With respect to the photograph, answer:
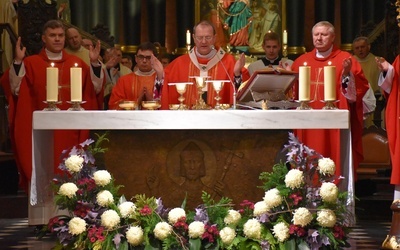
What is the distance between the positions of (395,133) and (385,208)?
224cm

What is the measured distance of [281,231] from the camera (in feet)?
24.5

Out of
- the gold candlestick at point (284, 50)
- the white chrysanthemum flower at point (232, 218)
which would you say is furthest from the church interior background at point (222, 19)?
the white chrysanthemum flower at point (232, 218)

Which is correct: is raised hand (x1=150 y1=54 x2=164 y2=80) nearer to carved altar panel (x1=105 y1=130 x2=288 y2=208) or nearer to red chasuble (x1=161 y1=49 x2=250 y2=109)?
red chasuble (x1=161 y1=49 x2=250 y2=109)

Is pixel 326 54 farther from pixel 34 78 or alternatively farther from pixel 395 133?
pixel 34 78

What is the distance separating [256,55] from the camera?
1800 cm

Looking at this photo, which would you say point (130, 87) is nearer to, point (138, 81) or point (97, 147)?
point (138, 81)

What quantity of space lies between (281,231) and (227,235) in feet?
1.19

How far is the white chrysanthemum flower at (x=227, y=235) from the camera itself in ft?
24.6

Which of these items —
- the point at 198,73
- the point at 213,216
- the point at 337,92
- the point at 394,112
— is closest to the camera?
the point at 213,216

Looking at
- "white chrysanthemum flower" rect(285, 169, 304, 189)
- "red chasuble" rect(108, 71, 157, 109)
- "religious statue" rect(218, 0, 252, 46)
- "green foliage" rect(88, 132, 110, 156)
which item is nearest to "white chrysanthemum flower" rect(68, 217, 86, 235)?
"green foliage" rect(88, 132, 110, 156)

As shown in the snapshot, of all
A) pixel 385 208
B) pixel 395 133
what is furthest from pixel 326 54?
pixel 385 208

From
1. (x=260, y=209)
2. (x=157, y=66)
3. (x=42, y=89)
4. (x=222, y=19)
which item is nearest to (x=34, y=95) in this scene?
(x=42, y=89)

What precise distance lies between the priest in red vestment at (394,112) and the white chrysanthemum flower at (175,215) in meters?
2.14

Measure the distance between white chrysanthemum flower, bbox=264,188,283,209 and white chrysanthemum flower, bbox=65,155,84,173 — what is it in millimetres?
1324
